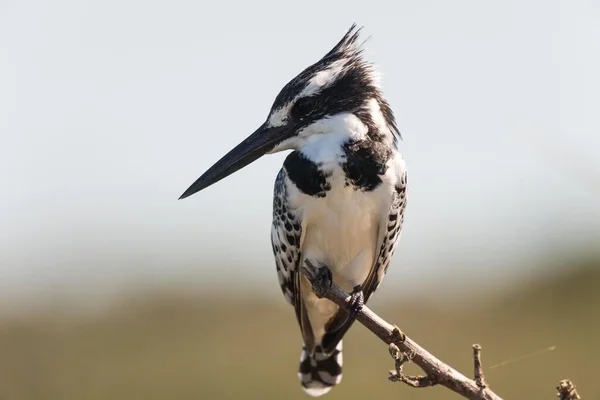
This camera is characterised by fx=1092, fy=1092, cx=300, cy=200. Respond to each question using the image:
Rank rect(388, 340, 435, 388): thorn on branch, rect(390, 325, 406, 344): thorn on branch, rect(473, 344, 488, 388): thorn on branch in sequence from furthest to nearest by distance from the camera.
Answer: rect(390, 325, 406, 344): thorn on branch < rect(388, 340, 435, 388): thorn on branch < rect(473, 344, 488, 388): thorn on branch

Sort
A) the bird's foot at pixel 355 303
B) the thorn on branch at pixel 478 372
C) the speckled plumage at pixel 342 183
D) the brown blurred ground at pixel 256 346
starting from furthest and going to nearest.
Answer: the brown blurred ground at pixel 256 346, the speckled plumage at pixel 342 183, the bird's foot at pixel 355 303, the thorn on branch at pixel 478 372

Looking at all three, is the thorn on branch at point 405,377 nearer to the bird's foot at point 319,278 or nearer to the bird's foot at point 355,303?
the bird's foot at point 355,303

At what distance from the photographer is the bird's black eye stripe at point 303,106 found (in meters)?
4.16

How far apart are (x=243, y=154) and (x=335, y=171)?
44 cm

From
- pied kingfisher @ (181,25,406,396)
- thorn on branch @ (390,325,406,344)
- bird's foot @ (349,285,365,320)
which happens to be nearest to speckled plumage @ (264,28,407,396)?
pied kingfisher @ (181,25,406,396)

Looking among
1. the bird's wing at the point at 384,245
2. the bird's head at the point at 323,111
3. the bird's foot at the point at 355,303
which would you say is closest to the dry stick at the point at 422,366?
the bird's foot at the point at 355,303

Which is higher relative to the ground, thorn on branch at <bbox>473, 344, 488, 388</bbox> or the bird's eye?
the bird's eye

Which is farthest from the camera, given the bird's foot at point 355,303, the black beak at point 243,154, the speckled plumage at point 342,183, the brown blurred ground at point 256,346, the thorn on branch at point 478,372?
the brown blurred ground at point 256,346

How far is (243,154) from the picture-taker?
14.1ft

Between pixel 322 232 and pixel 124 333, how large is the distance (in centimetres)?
522

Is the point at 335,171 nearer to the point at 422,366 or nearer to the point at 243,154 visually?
the point at 243,154

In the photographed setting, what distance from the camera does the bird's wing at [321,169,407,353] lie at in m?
4.27

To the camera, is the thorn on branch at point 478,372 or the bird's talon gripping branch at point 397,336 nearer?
the thorn on branch at point 478,372

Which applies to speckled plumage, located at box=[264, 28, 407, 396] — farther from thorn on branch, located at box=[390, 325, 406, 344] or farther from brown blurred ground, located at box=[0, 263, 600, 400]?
brown blurred ground, located at box=[0, 263, 600, 400]
